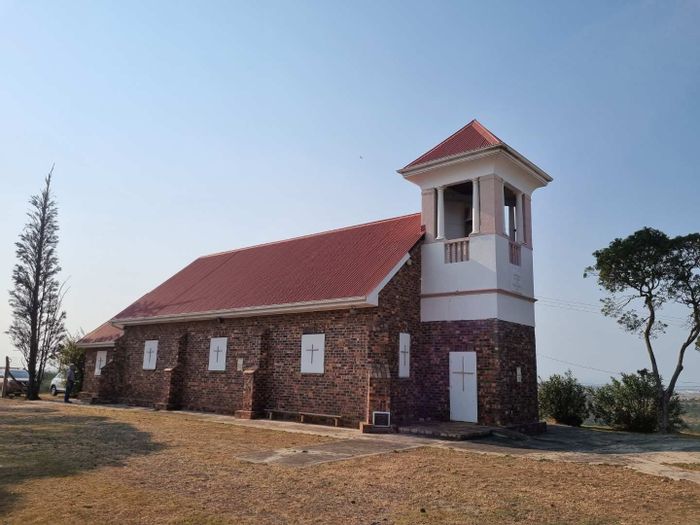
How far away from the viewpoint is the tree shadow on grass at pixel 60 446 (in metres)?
8.31

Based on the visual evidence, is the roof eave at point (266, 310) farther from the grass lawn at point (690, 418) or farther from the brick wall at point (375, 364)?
the grass lawn at point (690, 418)

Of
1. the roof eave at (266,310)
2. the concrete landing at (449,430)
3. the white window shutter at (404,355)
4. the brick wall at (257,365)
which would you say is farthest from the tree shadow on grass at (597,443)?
the roof eave at (266,310)

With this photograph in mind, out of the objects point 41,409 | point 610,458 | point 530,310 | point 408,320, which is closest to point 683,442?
point 610,458

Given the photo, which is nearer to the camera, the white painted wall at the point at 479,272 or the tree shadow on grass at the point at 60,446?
the tree shadow on grass at the point at 60,446

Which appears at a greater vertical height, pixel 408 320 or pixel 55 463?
pixel 408 320

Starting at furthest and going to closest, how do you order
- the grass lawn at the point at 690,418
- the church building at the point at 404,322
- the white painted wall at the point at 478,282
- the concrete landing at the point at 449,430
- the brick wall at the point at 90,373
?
the brick wall at the point at 90,373
the grass lawn at the point at 690,418
the white painted wall at the point at 478,282
the church building at the point at 404,322
the concrete landing at the point at 449,430

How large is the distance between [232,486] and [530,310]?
1288cm

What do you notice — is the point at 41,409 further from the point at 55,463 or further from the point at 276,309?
the point at 55,463

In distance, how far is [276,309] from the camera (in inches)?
701

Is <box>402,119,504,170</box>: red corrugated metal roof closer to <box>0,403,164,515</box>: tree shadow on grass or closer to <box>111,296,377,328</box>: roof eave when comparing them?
<box>111,296,377,328</box>: roof eave

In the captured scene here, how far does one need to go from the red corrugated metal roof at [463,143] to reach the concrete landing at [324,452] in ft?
31.0

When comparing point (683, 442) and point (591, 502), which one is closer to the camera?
point (591, 502)

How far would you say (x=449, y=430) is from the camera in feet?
46.1

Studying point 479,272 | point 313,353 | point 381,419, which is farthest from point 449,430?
point 479,272
